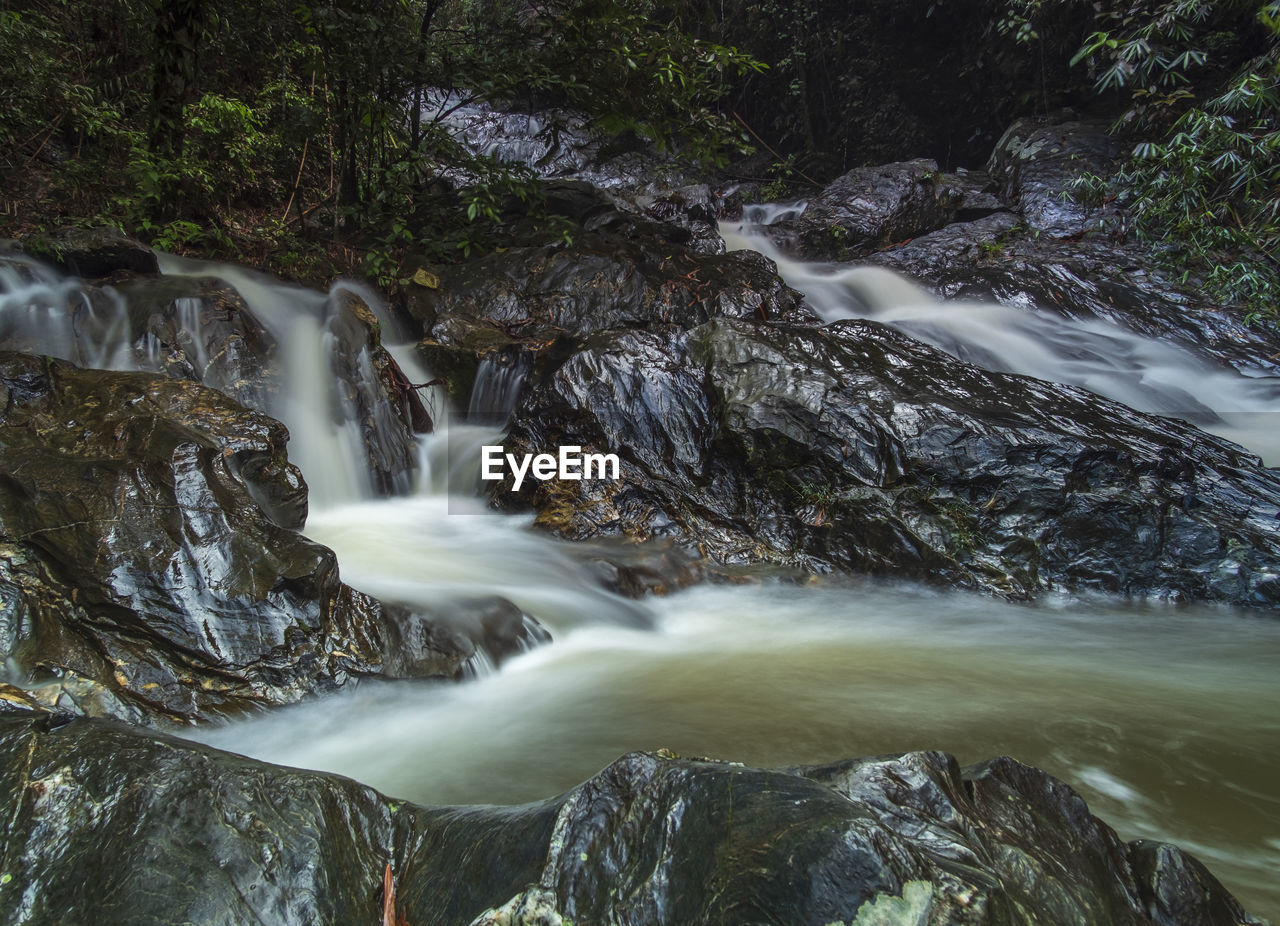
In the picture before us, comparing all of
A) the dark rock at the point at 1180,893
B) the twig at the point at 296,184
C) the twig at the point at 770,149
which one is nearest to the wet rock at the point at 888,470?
the dark rock at the point at 1180,893

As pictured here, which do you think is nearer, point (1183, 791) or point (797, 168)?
point (1183, 791)

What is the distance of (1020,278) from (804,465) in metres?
5.89

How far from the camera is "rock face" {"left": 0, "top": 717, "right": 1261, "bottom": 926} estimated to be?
1187 millimetres

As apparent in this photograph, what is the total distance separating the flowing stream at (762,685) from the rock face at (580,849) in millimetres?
831

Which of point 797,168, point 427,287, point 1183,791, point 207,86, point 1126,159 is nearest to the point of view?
point 1183,791

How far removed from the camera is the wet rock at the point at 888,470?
4.65 metres

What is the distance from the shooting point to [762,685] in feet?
11.1

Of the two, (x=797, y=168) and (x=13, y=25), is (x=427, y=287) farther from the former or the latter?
(x=797, y=168)

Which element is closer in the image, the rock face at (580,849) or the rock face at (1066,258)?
the rock face at (580,849)

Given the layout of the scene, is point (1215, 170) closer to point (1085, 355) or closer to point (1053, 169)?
point (1085, 355)

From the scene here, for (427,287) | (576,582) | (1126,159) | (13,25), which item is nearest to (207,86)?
(13,25)

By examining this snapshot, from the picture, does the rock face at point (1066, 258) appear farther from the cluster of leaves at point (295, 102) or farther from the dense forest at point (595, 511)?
the cluster of leaves at point (295, 102)

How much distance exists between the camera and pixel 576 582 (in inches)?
177

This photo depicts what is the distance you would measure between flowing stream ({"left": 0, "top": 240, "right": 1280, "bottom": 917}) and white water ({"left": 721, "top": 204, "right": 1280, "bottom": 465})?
3377 millimetres
